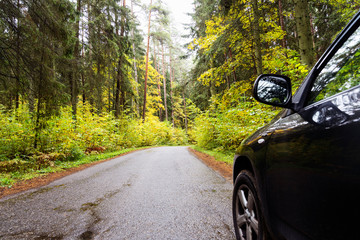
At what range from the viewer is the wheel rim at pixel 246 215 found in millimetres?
1604

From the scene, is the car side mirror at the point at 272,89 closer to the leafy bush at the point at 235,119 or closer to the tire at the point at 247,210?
the tire at the point at 247,210

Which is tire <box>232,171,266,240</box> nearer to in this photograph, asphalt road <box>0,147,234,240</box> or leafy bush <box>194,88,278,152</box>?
asphalt road <box>0,147,234,240</box>

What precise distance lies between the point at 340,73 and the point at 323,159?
2.08 feet

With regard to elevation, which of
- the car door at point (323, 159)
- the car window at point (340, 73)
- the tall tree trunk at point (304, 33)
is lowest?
the car door at point (323, 159)

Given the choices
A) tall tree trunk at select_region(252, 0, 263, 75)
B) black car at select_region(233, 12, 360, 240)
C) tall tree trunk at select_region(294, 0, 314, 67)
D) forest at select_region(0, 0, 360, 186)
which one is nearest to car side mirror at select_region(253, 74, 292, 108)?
black car at select_region(233, 12, 360, 240)

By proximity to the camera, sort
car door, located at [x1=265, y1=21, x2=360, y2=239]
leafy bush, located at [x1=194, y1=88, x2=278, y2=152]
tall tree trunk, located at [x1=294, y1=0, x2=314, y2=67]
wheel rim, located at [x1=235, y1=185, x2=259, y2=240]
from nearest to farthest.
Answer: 1. car door, located at [x1=265, y1=21, x2=360, y2=239]
2. wheel rim, located at [x1=235, y1=185, x2=259, y2=240]
3. tall tree trunk, located at [x1=294, y1=0, x2=314, y2=67]
4. leafy bush, located at [x1=194, y1=88, x2=278, y2=152]

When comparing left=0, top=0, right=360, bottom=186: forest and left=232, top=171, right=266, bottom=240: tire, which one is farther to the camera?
left=0, top=0, right=360, bottom=186: forest

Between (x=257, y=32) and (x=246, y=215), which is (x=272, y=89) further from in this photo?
(x=257, y=32)

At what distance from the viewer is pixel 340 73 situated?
1.16 m

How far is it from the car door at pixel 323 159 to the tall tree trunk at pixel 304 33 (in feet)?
16.8

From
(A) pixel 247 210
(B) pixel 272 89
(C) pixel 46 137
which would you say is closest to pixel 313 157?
(B) pixel 272 89

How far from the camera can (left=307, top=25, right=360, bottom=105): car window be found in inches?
41.7

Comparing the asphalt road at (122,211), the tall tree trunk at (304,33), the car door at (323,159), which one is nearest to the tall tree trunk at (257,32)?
the tall tree trunk at (304,33)

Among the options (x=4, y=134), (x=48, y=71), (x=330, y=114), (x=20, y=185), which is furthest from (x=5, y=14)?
(x=330, y=114)
